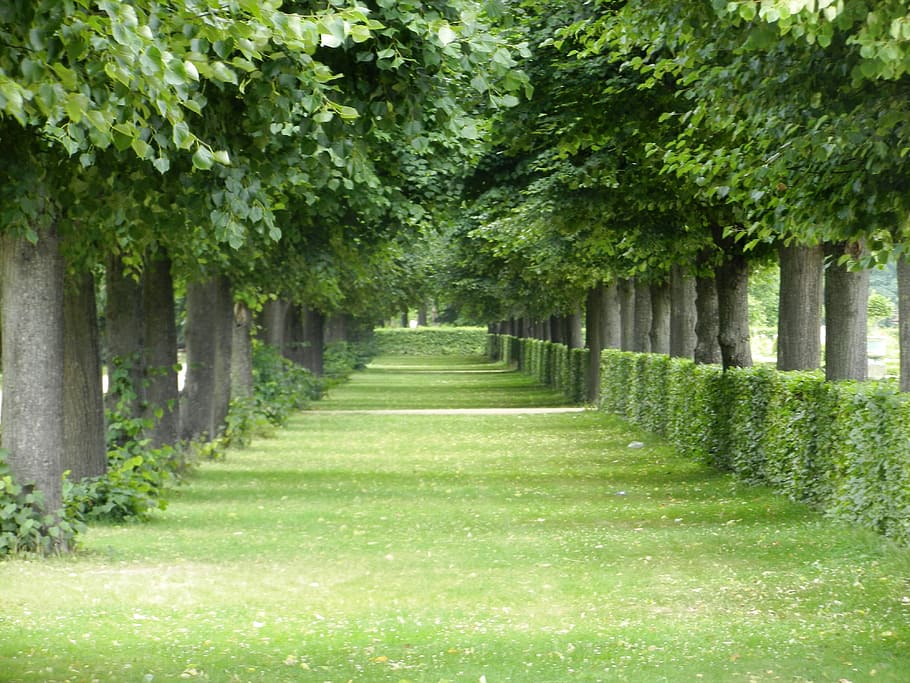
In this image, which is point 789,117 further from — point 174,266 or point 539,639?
point 174,266

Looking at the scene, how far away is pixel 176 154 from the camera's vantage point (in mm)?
10094

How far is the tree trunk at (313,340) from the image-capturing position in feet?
164

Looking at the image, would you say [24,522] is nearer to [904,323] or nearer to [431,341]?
[904,323]

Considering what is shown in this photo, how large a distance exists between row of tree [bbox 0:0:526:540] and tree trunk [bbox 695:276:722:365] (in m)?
5.59

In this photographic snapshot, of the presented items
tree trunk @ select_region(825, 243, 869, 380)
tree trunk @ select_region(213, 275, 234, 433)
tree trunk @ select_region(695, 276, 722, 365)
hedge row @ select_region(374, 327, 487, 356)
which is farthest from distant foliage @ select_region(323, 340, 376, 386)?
tree trunk @ select_region(825, 243, 869, 380)

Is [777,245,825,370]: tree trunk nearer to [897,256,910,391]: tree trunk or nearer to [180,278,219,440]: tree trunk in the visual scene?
[897,256,910,391]: tree trunk

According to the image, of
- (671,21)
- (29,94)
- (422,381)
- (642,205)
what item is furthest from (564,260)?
(422,381)

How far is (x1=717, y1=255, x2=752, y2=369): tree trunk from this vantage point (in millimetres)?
22094

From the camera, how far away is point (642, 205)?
1888 cm

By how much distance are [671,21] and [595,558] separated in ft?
17.4

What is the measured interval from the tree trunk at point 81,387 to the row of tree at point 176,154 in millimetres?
24

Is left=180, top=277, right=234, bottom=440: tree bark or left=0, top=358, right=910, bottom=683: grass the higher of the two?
left=180, top=277, right=234, bottom=440: tree bark

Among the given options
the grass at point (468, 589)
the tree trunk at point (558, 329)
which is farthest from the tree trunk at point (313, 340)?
the grass at point (468, 589)

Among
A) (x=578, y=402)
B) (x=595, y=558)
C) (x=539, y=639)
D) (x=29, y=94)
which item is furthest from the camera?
(x=578, y=402)
